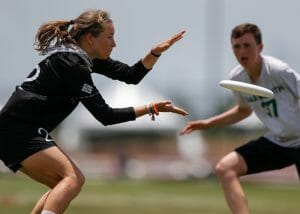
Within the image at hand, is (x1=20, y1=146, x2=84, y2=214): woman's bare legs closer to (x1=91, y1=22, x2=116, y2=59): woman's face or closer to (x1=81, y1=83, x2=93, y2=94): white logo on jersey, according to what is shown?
(x1=81, y1=83, x2=93, y2=94): white logo on jersey

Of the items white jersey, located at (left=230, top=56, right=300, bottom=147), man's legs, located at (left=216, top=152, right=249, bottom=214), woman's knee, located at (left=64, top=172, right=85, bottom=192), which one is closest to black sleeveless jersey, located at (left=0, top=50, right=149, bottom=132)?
woman's knee, located at (left=64, top=172, right=85, bottom=192)

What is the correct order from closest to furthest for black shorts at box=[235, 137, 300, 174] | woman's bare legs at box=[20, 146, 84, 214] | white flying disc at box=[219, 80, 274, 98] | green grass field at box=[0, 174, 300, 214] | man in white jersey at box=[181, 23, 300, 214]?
1. woman's bare legs at box=[20, 146, 84, 214]
2. white flying disc at box=[219, 80, 274, 98]
3. man in white jersey at box=[181, 23, 300, 214]
4. black shorts at box=[235, 137, 300, 174]
5. green grass field at box=[0, 174, 300, 214]

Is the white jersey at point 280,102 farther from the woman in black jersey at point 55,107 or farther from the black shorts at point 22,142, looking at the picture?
the black shorts at point 22,142

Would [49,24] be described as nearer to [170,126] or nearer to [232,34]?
[232,34]

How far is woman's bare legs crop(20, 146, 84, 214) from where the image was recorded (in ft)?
27.8

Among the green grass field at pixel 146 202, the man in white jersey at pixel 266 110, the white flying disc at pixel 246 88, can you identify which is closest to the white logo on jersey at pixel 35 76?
the white flying disc at pixel 246 88

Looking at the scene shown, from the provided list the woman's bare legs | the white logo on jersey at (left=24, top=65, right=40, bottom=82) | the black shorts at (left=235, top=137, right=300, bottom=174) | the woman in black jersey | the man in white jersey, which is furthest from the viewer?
the black shorts at (left=235, top=137, right=300, bottom=174)

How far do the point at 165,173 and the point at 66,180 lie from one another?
33.9 metres

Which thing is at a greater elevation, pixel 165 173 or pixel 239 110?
pixel 239 110

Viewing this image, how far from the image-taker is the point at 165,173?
4234cm

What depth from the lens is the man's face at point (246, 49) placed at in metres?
10.6

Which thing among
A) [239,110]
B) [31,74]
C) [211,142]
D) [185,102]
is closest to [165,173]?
[211,142]

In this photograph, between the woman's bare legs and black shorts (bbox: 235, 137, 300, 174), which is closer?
the woman's bare legs

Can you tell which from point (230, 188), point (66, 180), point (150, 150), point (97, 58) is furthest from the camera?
point (150, 150)
